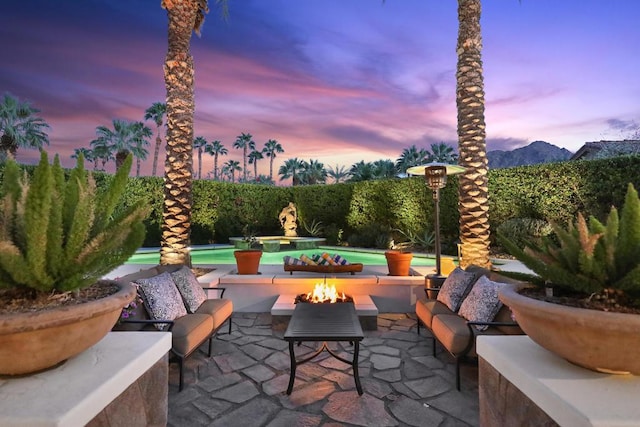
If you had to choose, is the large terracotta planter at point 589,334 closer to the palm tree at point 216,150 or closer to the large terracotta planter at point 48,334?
the large terracotta planter at point 48,334

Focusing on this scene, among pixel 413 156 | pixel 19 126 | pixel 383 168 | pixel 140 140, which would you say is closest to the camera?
pixel 19 126

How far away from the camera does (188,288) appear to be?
4.59 meters

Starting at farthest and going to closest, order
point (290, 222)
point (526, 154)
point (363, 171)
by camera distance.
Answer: point (526, 154)
point (363, 171)
point (290, 222)

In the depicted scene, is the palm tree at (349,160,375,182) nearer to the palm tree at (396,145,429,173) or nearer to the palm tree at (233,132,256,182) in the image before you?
the palm tree at (396,145,429,173)

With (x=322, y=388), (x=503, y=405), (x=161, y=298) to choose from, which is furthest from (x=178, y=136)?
(x=503, y=405)

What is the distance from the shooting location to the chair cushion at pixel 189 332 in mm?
3490

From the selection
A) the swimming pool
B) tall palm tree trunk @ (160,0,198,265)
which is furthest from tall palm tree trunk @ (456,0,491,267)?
tall palm tree trunk @ (160,0,198,265)

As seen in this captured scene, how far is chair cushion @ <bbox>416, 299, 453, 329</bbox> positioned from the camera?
4445 mm

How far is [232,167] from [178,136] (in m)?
53.8

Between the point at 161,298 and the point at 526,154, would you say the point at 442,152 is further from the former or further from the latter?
the point at 526,154

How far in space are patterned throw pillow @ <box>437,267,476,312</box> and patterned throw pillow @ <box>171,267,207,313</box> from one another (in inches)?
137

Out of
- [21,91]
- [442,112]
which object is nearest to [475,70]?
[442,112]

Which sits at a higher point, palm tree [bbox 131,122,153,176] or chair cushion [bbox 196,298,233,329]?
palm tree [bbox 131,122,153,176]

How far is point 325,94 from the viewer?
17.9 meters
